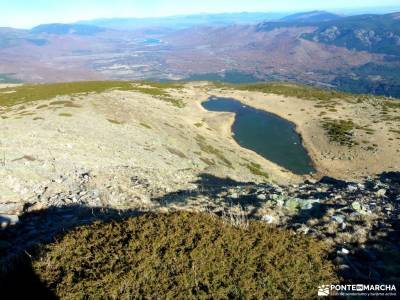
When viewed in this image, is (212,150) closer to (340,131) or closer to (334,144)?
(334,144)

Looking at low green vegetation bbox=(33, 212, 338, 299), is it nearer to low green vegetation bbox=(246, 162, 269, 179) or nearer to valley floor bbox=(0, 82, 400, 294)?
valley floor bbox=(0, 82, 400, 294)

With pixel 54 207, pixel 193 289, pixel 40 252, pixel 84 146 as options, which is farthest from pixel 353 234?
pixel 84 146

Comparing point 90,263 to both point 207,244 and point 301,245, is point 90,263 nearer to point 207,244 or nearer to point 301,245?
point 207,244

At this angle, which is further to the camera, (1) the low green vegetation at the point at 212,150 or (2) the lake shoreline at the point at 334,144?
(2) the lake shoreline at the point at 334,144

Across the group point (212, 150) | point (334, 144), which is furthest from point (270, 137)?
point (212, 150)

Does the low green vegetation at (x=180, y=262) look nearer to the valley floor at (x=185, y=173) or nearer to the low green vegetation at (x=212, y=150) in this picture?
the valley floor at (x=185, y=173)

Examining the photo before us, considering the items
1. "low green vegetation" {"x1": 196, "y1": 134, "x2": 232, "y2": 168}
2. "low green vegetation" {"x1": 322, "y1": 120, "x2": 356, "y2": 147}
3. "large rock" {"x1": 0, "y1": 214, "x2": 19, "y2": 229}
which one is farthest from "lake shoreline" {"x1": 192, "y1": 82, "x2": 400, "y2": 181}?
"large rock" {"x1": 0, "y1": 214, "x2": 19, "y2": 229}

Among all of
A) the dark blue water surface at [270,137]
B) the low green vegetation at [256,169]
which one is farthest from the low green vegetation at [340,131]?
the low green vegetation at [256,169]
